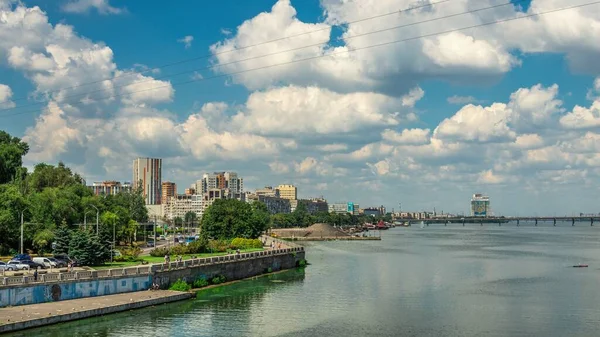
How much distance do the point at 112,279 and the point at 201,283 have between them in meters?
15.6

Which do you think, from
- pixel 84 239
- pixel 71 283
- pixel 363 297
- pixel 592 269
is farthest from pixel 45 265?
pixel 592 269

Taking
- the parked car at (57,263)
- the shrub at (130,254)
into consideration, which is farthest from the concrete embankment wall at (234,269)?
the parked car at (57,263)

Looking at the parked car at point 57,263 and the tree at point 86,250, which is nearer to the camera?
the parked car at point 57,263

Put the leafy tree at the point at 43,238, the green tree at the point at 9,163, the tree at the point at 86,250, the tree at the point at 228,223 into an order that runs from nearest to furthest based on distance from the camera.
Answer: the tree at the point at 86,250
the leafy tree at the point at 43,238
the green tree at the point at 9,163
the tree at the point at 228,223

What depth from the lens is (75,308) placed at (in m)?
52.1

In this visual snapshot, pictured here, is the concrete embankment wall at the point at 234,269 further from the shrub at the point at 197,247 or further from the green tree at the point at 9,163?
the green tree at the point at 9,163

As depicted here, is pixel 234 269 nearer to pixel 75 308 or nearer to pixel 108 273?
pixel 108 273

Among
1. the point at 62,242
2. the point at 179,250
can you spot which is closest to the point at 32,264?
the point at 62,242

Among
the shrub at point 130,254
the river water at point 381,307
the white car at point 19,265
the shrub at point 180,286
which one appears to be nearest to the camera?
the river water at point 381,307

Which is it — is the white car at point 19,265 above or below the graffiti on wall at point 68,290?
above

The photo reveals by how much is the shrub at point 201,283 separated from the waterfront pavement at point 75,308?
30.8 ft

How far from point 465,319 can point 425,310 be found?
573cm

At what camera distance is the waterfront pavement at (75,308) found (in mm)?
46375

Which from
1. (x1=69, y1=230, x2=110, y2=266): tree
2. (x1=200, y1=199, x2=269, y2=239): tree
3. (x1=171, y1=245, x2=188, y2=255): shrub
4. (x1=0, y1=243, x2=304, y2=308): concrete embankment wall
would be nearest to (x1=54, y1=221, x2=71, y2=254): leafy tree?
(x1=69, y1=230, x2=110, y2=266): tree
